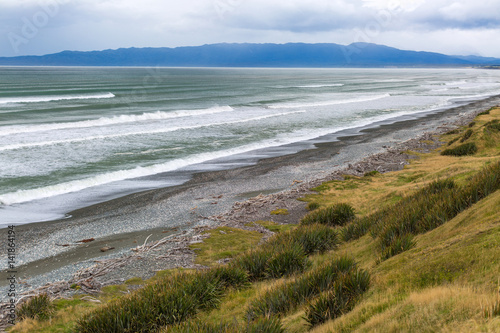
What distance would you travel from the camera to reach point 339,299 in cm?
454

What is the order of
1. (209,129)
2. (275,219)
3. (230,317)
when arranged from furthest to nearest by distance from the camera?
(209,129) → (275,219) → (230,317)

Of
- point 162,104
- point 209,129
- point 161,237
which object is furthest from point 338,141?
point 162,104

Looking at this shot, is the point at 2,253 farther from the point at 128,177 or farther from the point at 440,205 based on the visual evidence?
the point at 440,205

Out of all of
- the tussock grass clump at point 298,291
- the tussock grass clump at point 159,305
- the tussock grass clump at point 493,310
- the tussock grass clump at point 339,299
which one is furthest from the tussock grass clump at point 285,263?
the tussock grass clump at point 493,310

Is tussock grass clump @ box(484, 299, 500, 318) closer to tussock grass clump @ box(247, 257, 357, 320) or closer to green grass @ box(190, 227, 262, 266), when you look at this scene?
tussock grass clump @ box(247, 257, 357, 320)

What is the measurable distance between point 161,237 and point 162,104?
137 ft

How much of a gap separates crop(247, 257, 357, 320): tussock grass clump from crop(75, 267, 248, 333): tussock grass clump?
0.91 metres

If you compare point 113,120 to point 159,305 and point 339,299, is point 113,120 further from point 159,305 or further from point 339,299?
point 339,299

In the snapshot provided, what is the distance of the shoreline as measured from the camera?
30.5 feet

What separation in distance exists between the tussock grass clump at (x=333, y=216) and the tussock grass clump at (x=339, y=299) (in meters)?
4.96

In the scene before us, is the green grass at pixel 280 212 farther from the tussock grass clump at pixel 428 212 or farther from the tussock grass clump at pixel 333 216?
the tussock grass clump at pixel 428 212

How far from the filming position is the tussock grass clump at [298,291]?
501 cm

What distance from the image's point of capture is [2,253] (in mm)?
10078

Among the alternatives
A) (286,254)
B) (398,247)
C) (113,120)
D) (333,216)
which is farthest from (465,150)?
(113,120)
